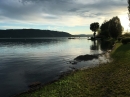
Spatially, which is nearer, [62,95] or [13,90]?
[62,95]

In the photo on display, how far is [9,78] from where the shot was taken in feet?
91.7

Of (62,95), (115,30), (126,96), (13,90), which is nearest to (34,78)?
(13,90)

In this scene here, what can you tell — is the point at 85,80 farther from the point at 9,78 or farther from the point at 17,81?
the point at 9,78

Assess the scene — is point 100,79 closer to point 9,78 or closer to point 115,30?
point 9,78

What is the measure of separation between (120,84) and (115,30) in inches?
A: 4064

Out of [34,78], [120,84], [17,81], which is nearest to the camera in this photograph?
[120,84]

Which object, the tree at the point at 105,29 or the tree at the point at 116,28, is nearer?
the tree at the point at 116,28

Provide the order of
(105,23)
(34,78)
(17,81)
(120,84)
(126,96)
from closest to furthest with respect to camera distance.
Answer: (126,96), (120,84), (17,81), (34,78), (105,23)

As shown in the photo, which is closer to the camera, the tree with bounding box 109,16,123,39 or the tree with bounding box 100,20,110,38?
the tree with bounding box 109,16,123,39

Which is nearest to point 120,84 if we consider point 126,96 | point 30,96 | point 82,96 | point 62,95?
point 126,96

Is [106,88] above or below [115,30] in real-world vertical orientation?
below

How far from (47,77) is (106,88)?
1282 centimetres

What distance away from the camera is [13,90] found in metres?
21.8

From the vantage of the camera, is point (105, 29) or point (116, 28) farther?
point (105, 29)
